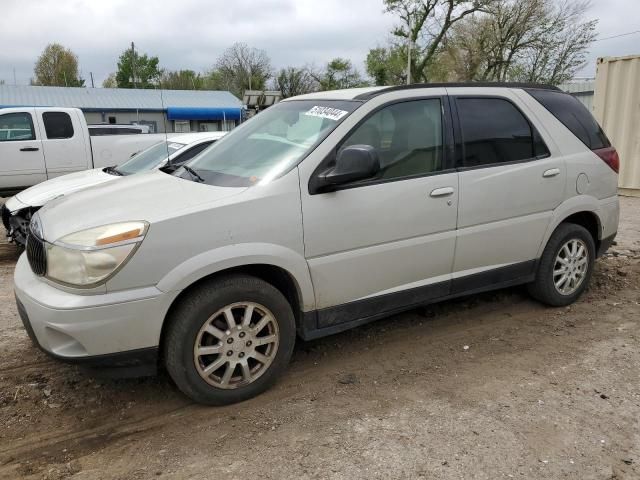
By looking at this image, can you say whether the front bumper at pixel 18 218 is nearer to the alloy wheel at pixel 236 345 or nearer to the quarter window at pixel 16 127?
A: the quarter window at pixel 16 127

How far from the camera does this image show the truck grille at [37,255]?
9.70 ft

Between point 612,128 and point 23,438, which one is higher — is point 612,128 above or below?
above

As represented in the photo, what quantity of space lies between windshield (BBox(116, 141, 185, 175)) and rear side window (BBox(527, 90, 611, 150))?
465 centimetres

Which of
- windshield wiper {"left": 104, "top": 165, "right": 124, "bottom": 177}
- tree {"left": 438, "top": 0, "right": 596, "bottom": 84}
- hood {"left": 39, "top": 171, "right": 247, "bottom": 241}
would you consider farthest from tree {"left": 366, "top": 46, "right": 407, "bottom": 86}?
hood {"left": 39, "top": 171, "right": 247, "bottom": 241}

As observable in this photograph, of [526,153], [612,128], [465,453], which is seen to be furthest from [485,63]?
[465,453]

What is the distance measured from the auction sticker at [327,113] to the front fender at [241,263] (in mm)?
982

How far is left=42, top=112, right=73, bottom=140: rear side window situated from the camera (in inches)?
385

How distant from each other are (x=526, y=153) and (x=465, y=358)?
1666mm

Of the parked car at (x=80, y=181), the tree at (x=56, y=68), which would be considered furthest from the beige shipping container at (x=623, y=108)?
the tree at (x=56, y=68)

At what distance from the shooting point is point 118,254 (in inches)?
108

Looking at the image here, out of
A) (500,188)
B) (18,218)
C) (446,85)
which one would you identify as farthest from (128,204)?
(18,218)

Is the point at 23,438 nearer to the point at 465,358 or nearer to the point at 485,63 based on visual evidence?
the point at 465,358

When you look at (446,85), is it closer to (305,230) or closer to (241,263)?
(305,230)

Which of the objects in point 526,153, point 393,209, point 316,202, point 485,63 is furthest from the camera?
point 485,63
